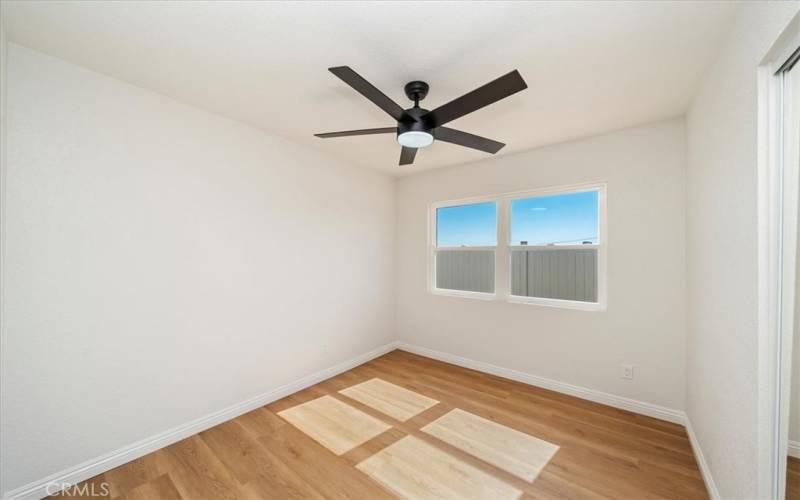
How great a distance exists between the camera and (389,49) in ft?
5.65

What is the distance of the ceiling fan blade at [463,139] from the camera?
194 centimetres

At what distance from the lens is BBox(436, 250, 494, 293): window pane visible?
149 inches

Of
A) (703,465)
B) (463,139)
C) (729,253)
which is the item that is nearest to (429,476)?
(703,465)

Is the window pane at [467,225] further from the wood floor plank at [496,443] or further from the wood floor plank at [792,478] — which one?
the wood floor plank at [792,478]

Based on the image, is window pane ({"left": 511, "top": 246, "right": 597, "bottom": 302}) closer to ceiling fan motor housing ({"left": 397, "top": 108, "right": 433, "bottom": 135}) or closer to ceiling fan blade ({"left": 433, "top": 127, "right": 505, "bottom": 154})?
ceiling fan blade ({"left": 433, "top": 127, "right": 505, "bottom": 154})

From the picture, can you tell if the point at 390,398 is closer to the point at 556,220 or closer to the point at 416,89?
the point at 556,220

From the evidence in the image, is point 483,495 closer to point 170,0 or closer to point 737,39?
point 737,39

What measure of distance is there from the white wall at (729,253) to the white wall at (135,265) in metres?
3.20

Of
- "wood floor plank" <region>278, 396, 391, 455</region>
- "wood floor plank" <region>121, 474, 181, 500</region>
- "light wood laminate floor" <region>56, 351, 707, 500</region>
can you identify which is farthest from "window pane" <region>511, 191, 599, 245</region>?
"wood floor plank" <region>121, 474, 181, 500</region>

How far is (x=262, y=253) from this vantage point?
9.50 ft

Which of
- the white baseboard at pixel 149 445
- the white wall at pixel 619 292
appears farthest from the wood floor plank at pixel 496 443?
the white baseboard at pixel 149 445

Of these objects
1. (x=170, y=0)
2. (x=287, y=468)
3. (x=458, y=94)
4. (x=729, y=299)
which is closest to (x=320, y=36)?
(x=170, y=0)

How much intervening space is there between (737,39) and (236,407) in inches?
160

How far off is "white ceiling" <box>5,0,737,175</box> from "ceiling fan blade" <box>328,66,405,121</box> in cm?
32
